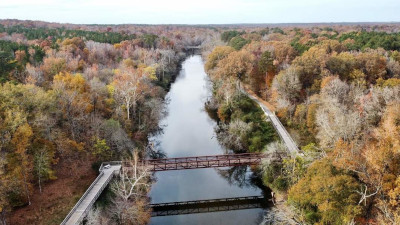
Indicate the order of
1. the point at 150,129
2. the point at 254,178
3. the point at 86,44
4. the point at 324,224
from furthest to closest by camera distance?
the point at 86,44, the point at 150,129, the point at 254,178, the point at 324,224

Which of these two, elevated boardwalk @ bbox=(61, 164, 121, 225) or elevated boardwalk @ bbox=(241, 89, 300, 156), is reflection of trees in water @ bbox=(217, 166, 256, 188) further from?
elevated boardwalk @ bbox=(61, 164, 121, 225)

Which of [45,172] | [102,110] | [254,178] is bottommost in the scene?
[254,178]

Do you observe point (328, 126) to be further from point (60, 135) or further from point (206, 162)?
point (60, 135)

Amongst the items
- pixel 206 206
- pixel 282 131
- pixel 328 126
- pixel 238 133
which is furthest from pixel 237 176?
pixel 328 126

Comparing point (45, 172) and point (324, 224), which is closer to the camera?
point (324, 224)

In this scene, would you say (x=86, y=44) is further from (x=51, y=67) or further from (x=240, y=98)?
(x=240, y=98)

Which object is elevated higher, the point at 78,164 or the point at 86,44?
the point at 86,44

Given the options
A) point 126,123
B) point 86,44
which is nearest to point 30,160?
point 126,123
